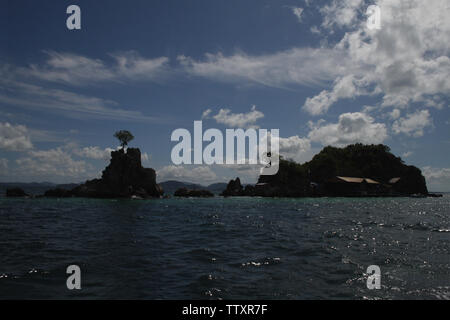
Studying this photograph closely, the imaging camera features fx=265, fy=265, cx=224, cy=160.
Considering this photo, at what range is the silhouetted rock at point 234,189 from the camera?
133 metres

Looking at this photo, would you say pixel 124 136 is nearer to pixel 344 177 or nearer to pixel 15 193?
pixel 15 193

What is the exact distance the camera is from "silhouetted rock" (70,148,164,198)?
101875 millimetres

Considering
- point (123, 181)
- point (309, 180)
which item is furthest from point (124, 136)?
point (309, 180)

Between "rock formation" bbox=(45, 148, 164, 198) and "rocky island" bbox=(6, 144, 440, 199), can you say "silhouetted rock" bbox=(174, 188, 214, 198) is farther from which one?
"rock formation" bbox=(45, 148, 164, 198)

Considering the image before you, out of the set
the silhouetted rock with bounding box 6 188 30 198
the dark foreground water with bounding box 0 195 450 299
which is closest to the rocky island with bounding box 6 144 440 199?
the silhouetted rock with bounding box 6 188 30 198

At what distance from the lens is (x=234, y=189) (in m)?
135

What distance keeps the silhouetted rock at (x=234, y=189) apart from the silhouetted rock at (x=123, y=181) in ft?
123

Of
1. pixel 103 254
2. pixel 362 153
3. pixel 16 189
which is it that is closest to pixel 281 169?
pixel 362 153

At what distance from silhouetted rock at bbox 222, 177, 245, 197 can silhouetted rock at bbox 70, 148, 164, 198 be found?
3750 cm

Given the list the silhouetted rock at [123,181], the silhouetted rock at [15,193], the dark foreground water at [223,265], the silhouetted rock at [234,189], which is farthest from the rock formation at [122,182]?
the dark foreground water at [223,265]

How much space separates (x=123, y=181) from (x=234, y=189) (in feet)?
180

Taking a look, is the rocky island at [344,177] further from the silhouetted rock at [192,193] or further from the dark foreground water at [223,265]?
the dark foreground water at [223,265]

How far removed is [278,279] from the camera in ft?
37.4
